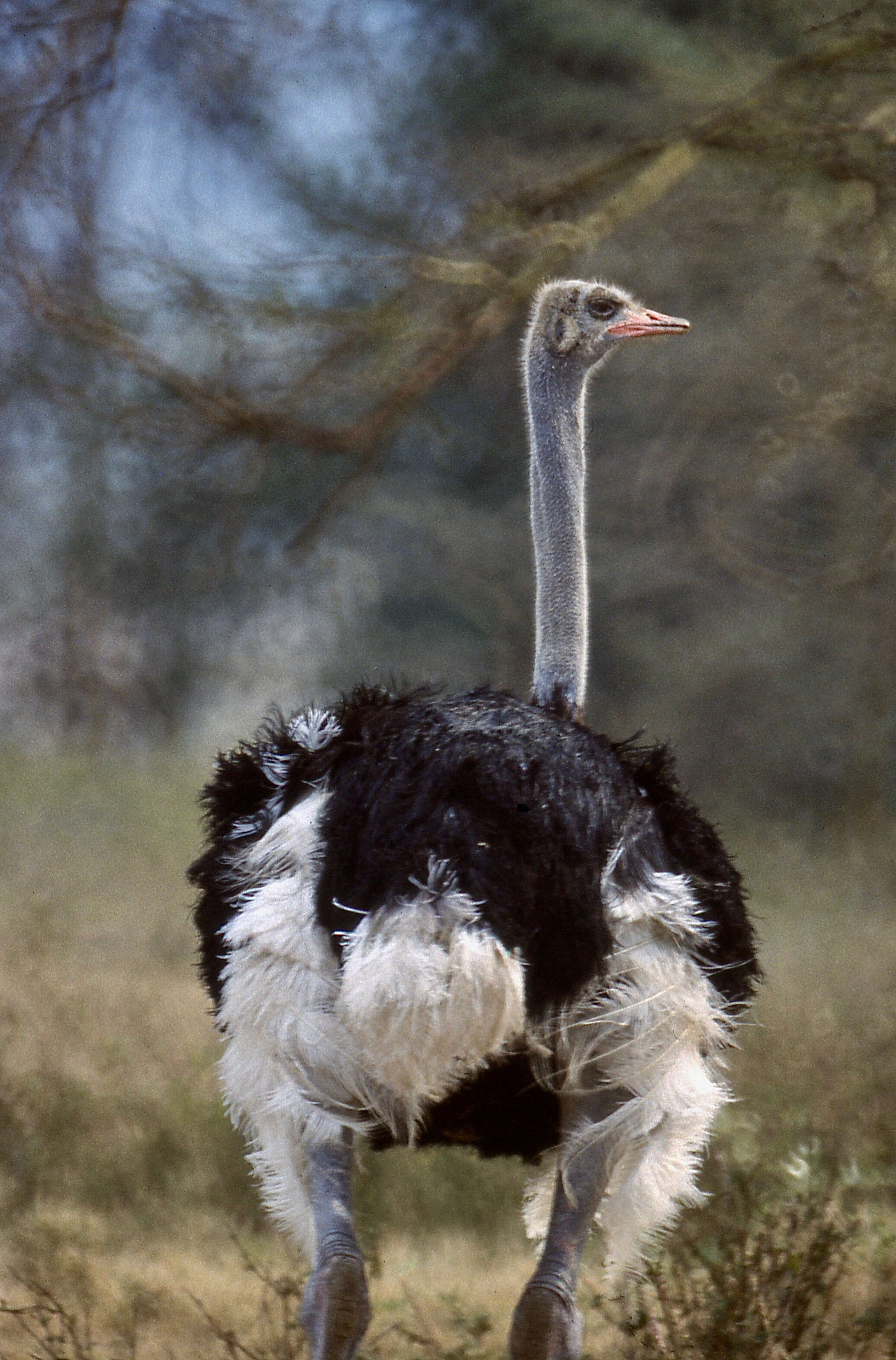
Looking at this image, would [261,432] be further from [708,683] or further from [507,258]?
[708,683]

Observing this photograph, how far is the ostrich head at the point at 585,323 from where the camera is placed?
9.55ft

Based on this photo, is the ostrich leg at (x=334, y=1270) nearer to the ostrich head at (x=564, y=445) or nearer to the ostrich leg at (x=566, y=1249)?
the ostrich leg at (x=566, y=1249)

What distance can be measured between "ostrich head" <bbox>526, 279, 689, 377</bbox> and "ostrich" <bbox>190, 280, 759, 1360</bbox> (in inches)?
27.8

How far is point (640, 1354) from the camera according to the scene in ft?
9.38

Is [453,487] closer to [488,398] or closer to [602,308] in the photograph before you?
[488,398]

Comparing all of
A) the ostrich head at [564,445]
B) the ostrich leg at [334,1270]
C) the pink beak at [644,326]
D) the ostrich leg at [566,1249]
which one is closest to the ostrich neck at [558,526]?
the ostrich head at [564,445]

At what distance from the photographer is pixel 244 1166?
4215 mm

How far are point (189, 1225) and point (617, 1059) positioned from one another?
221cm

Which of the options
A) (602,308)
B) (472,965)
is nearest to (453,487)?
(602,308)

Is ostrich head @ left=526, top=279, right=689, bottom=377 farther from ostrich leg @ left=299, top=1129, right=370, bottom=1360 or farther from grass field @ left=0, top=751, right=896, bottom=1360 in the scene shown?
grass field @ left=0, top=751, right=896, bottom=1360

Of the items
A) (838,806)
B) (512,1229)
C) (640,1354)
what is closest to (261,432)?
(838,806)

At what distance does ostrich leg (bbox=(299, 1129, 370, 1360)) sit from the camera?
7.39 ft

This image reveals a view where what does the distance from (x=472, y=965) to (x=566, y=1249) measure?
0.64 metres

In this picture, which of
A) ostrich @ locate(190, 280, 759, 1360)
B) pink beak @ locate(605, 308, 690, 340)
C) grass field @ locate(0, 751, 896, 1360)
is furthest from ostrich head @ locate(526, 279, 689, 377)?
grass field @ locate(0, 751, 896, 1360)
